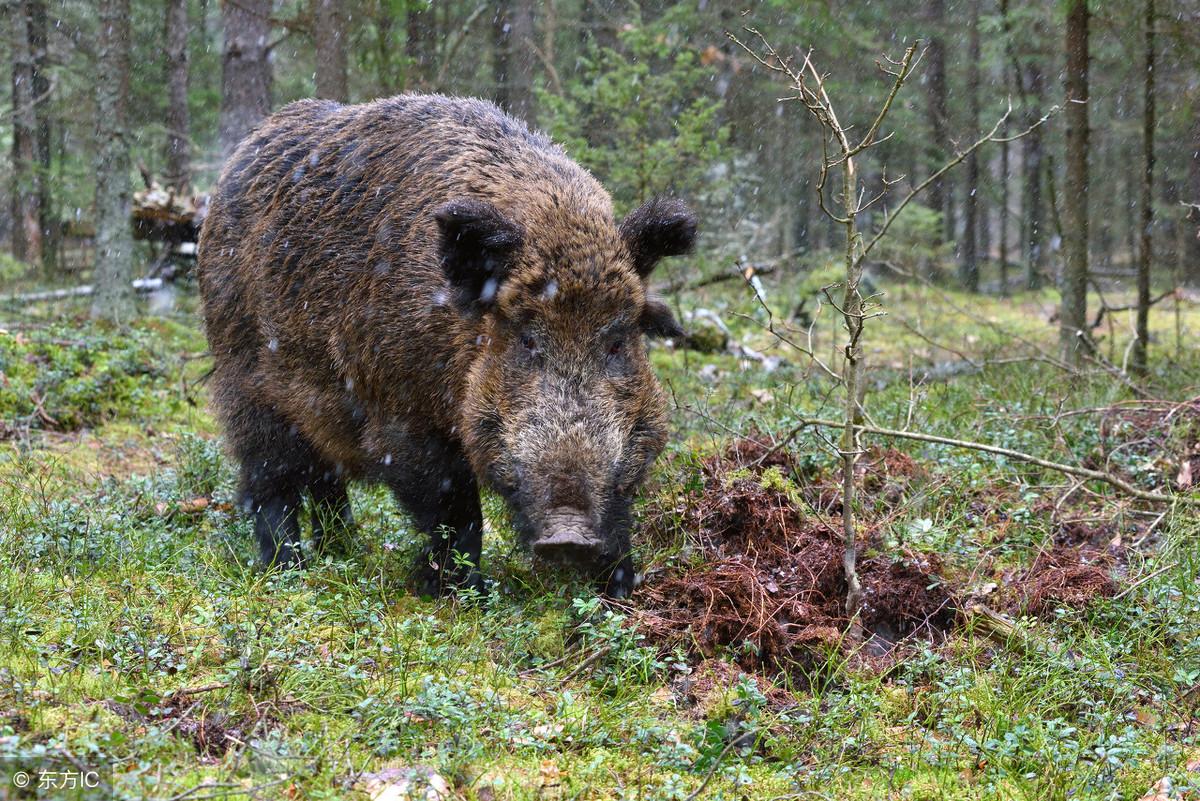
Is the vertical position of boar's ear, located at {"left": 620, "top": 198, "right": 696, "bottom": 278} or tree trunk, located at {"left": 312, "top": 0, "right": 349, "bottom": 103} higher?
tree trunk, located at {"left": 312, "top": 0, "right": 349, "bottom": 103}

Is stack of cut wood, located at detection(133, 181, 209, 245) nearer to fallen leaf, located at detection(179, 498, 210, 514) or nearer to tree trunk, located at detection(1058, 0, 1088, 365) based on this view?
fallen leaf, located at detection(179, 498, 210, 514)

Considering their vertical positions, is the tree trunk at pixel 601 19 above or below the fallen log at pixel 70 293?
above

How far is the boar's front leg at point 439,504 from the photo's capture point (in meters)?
5.10

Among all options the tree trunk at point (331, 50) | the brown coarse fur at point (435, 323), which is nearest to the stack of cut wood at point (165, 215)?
the tree trunk at point (331, 50)

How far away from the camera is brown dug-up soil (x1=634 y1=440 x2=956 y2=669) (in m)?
4.34

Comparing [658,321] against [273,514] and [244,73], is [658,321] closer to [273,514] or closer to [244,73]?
[273,514]

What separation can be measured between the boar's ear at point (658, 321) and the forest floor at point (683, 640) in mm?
358

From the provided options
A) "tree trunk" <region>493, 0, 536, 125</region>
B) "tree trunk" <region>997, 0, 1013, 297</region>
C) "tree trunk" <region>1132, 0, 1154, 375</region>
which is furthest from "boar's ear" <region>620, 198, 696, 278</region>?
"tree trunk" <region>493, 0, 536, 125</region>

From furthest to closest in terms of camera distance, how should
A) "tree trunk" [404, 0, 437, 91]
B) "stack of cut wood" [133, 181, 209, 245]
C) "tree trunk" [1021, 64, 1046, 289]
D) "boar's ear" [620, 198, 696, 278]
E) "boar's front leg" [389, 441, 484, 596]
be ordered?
"tree trunk" [1021, 64, 1046, 289], "stack of cut wood" [133, 181, 209, 245], "tree trunk" [404, 0, 437, 91], "boar's front leg" [389, 441, 484, 596], "boar's ear" [620, 198, 696, 278]

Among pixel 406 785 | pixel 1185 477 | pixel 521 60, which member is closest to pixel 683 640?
pixel 406 785

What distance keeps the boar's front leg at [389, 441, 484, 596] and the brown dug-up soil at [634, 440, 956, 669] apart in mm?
972

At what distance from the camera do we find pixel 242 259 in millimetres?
6090

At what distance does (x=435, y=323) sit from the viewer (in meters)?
5.00

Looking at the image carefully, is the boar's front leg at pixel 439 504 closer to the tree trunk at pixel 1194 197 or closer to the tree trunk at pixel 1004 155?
the tree trunk at pixel 1194 197
